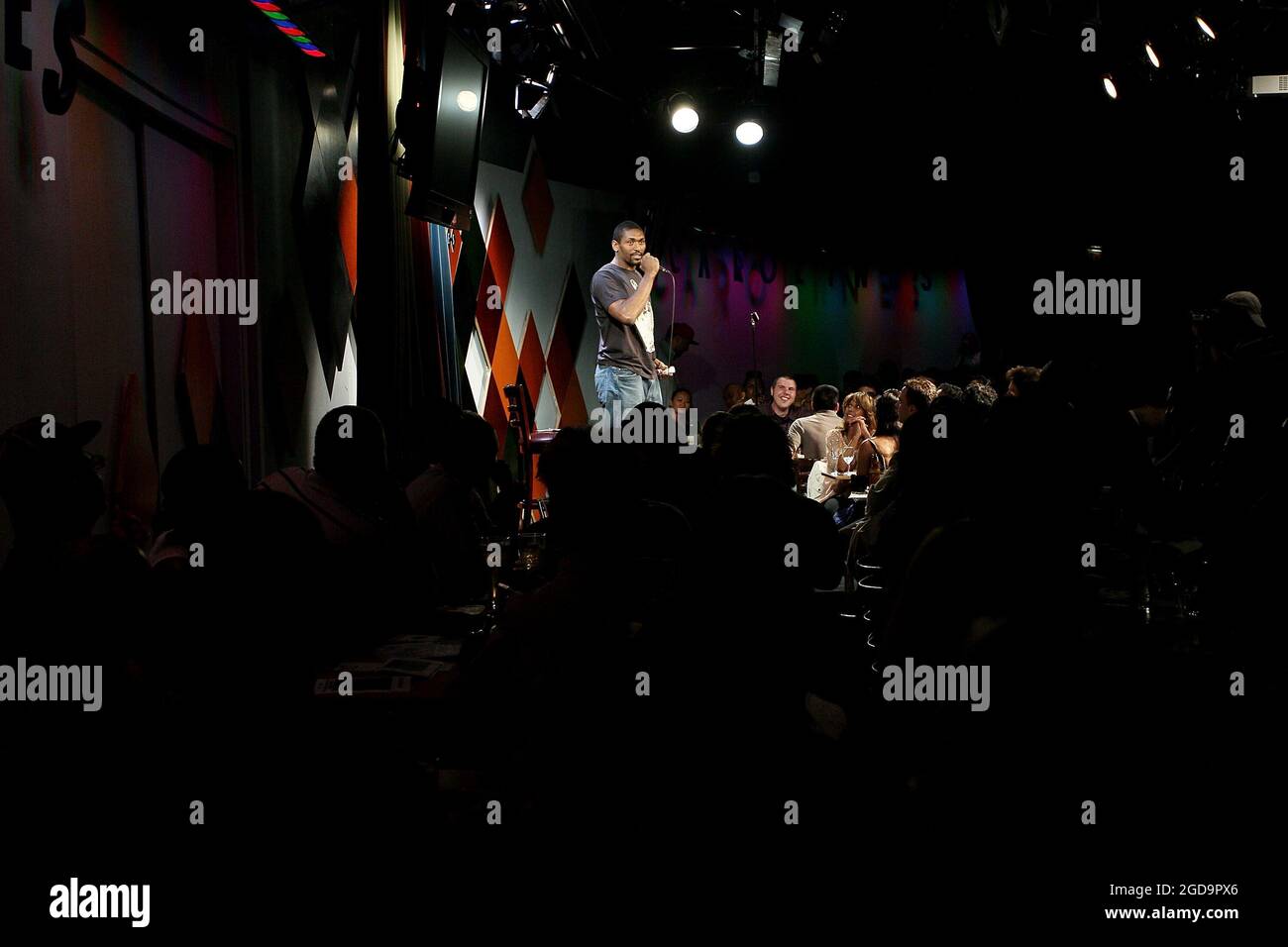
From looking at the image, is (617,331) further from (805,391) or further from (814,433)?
(805,391)

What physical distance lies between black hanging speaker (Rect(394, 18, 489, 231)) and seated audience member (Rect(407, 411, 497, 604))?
1.91m

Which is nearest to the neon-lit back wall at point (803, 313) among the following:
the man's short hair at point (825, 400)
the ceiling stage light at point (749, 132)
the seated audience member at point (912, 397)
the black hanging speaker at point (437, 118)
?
the ceiling stage light at point (749, 132)

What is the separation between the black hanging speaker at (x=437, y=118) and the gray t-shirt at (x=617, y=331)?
825 millimetres

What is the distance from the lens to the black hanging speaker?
477cm

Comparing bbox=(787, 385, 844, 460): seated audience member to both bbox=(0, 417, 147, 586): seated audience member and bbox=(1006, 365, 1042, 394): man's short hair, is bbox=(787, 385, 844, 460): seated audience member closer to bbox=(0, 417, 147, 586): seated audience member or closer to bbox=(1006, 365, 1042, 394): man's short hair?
bbox=(1006, 365, 1042, 394): man's short hair

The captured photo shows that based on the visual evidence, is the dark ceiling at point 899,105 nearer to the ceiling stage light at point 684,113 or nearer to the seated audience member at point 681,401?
the ceiling stage light at point 684,113

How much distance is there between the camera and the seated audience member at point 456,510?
3.20 metres

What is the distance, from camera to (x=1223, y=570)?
106 inches

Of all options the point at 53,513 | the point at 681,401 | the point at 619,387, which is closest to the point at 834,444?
the point at 619,387

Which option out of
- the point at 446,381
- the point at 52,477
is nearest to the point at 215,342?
the point at 446,381

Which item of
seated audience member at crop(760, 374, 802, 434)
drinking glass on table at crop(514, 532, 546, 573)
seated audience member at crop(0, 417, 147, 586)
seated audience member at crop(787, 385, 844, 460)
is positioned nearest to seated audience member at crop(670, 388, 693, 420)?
seated audience member at crop(760, 374, 802, 434)

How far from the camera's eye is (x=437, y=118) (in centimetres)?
477
